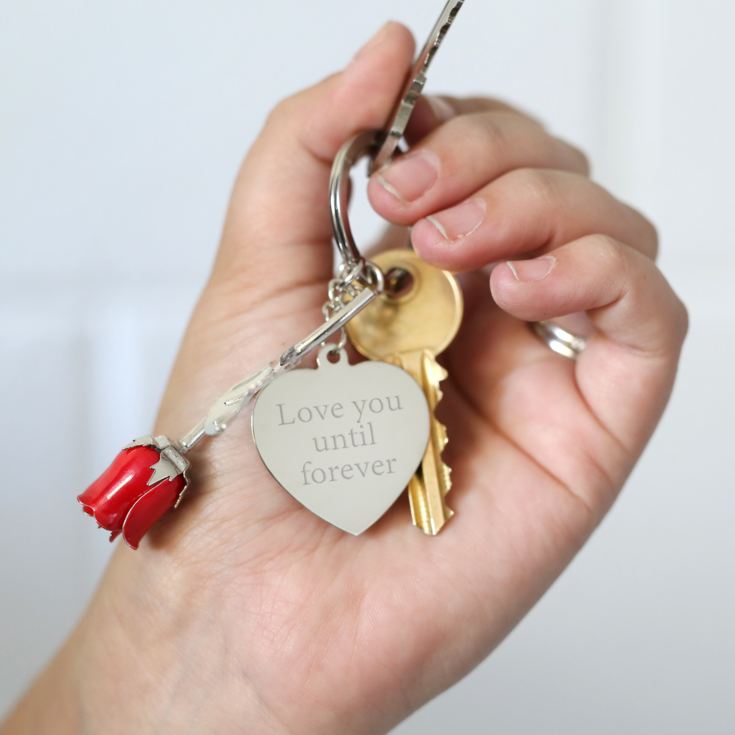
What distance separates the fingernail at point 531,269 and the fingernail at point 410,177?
0.32 ft

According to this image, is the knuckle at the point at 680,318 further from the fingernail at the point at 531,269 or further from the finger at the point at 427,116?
the finger at the point at 427,116

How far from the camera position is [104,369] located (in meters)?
1.26

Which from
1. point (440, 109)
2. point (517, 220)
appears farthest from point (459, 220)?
point (440, 109)

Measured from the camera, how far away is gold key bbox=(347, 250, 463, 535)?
0.66 metres

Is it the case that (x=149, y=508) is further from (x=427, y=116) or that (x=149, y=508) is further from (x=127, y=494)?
(x=427, y=116)

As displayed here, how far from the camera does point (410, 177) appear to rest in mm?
685

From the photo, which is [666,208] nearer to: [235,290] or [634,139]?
[634,139]

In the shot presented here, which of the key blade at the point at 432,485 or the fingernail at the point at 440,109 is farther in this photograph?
the fingernail at the point at 440,109

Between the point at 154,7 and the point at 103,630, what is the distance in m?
0.81

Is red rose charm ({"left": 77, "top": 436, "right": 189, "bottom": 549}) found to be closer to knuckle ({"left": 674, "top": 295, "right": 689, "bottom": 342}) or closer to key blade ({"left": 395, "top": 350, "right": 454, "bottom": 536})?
key blade ({"left": 395, "top": 350, "right": 454, "bottom": 536})

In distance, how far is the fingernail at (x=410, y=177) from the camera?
0.68 m

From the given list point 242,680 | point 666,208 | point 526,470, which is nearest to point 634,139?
point 666,208

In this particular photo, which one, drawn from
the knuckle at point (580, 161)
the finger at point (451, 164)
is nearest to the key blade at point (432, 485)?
the finger at point (451, 164)

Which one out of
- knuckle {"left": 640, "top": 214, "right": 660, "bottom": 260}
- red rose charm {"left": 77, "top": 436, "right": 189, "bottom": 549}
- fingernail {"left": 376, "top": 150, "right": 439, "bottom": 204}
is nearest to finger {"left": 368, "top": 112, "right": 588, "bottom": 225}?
fingernail {"left": 376, "top": 150, "right": 439, "bottom": 204}
